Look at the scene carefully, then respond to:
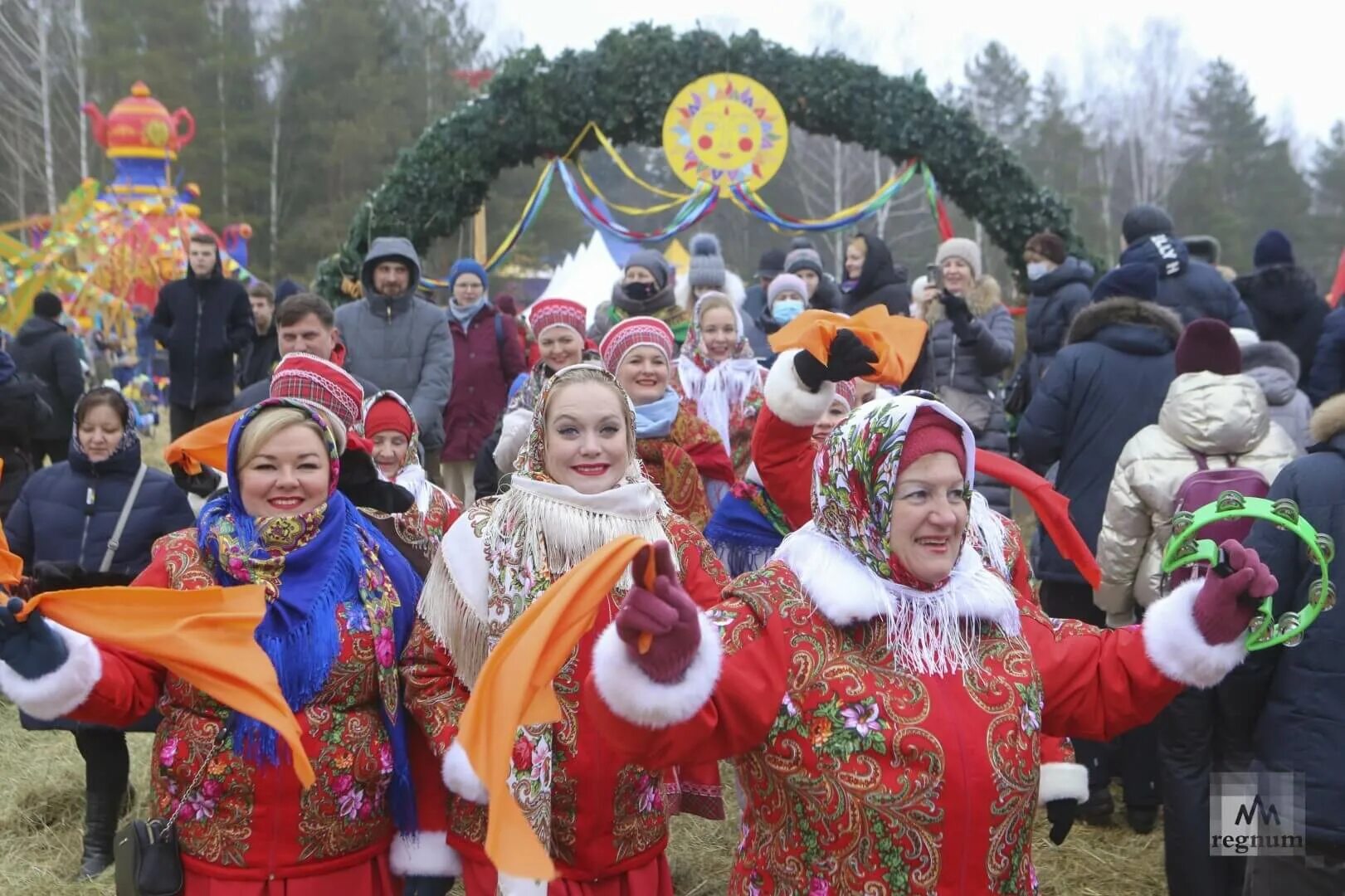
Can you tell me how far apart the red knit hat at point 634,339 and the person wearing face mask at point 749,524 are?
700mm

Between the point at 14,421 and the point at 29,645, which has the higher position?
the point at 14,421

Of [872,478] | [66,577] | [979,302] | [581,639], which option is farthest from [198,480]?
[979,302]

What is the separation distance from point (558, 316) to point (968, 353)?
254 cm

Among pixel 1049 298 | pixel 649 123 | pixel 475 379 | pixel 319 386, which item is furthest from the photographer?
pixel 649 123

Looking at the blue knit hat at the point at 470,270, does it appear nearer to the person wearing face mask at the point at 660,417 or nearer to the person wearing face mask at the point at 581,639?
the person wearing face mask at the point at 660,417

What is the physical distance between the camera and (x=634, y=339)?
4.96 metres

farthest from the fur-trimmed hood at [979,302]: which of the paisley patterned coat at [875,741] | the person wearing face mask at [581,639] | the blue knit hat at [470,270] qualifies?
the paisley patterned coat at [875,741]

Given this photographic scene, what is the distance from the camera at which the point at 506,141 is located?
472 inches

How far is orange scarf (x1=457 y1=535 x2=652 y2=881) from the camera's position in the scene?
198cm

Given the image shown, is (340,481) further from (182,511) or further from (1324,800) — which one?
(1324,800)

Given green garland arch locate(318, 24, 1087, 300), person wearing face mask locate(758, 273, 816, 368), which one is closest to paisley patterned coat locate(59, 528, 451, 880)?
person wearing face mask locate(758, 273, 816, 368)

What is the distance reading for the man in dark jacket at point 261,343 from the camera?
27.3 ft

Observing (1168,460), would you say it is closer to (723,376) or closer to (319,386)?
(723,376)

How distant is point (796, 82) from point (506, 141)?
122 inches
